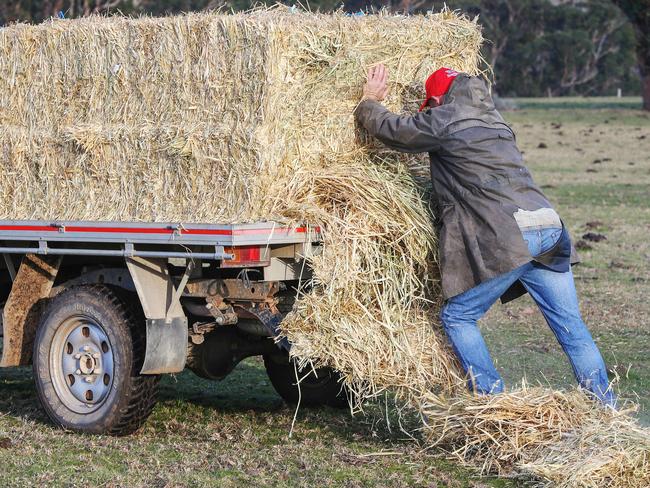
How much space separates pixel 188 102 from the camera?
706 centimetres

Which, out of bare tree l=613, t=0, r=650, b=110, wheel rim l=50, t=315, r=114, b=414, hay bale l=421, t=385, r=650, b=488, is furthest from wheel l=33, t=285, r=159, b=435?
bare tree l=613, t=0, r=650, b=110

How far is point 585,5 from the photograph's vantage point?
8069 cm

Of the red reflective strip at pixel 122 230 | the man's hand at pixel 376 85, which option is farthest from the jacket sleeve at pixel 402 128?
the red reflective strip at pixel 122 230

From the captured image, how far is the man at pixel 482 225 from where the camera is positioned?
6672 millimetres

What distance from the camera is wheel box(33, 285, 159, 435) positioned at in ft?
23.4

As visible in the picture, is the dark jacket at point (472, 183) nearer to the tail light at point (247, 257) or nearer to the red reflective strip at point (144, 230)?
the red reflective strip at point (144, 230)

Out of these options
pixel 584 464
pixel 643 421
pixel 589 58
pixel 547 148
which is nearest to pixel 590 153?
pixel 547 148

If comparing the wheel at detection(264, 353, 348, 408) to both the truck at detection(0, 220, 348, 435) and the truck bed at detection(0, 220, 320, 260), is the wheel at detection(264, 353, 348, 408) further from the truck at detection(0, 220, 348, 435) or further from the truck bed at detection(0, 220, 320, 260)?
the truck bed at detection(0, 220, 320, 260)

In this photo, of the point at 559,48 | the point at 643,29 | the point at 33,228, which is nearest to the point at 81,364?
the point at 33,228

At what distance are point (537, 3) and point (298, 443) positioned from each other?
74287 millimetres

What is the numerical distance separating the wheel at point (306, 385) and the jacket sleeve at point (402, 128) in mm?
1736

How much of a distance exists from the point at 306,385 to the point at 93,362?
1.54m

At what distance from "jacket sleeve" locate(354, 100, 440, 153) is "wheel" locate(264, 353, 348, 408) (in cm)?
174

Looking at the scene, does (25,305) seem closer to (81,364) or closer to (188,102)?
(81,364)
